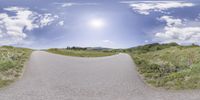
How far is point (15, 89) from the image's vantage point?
23.1m

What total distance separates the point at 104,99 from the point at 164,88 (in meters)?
5.30

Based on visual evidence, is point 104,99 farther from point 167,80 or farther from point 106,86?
point 167,80

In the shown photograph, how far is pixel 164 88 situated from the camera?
2361cm

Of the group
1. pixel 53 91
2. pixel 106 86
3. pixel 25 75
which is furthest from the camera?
pixel 25 75

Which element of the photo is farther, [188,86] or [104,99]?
[188,86]

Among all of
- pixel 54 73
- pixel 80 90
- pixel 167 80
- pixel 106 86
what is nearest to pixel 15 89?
pixel 80 90

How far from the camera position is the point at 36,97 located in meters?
20.3

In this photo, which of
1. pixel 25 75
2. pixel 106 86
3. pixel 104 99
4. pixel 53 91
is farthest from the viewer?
pixel 25 75

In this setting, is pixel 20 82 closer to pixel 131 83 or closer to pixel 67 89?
pixel 67 89

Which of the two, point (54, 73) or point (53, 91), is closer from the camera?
point (53, 91)

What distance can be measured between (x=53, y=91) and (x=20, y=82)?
4.77m

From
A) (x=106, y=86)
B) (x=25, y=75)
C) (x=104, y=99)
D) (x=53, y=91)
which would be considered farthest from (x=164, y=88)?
(x=25, y=75)

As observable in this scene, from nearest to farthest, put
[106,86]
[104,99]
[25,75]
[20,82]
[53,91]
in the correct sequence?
[104,99] → [53,91] → [106,86] → [20,82] → [25,75]

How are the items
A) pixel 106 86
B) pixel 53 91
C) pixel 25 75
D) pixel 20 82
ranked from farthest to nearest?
1. pixel 25 75
2. pixel 20 82
3. pixel 106 86
4. pixel 53 91
